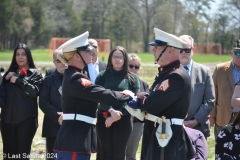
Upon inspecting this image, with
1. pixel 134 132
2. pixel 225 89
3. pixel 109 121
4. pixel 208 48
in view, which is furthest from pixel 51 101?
pixel 208 48

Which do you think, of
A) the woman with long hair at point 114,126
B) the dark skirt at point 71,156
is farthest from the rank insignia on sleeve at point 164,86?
the woman with long hair at point 114,126

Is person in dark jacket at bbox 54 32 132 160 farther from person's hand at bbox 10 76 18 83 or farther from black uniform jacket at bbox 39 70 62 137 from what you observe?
person's hand at bbox 10 76 18 83

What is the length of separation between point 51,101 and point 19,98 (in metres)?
0.44

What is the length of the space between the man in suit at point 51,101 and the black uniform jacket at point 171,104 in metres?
2.20

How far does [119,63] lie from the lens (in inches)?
A: 227

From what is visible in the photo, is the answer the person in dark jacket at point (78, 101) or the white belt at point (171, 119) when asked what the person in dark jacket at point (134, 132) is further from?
the white belt at point (171, 119)

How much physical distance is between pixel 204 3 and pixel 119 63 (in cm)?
6515

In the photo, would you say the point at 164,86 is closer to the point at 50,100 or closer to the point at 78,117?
the point at 78,117

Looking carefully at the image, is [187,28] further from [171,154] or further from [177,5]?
[171,154]

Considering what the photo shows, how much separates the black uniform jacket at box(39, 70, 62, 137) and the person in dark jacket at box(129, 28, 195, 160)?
2137 millimetres

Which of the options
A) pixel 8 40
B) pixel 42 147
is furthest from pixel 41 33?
pixel 42 147

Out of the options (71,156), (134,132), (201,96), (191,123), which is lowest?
(134,132)

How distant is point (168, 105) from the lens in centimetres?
398

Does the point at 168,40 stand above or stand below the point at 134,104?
above
